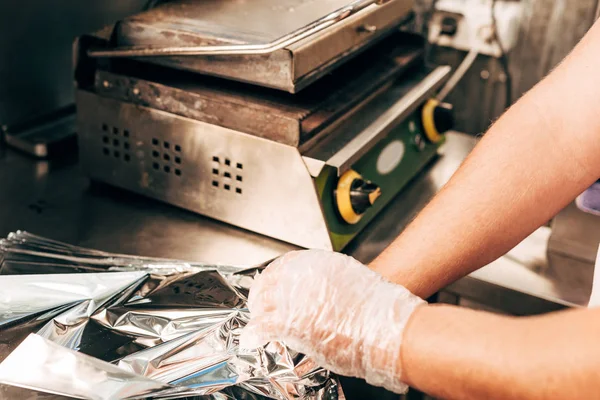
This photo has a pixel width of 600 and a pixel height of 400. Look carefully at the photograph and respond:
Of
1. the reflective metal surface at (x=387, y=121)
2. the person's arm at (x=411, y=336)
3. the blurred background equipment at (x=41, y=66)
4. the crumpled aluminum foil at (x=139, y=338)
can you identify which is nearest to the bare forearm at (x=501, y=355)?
the person's arm at (x=411, y=336)

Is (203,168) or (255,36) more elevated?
(255,36)

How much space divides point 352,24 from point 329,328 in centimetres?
56

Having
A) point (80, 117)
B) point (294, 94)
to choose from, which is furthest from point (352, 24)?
point (80, 117)

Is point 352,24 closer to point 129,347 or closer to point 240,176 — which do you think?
point 240,176

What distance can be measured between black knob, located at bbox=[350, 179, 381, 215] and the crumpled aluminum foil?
0.23 metres

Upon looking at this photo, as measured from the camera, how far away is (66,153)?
133cm

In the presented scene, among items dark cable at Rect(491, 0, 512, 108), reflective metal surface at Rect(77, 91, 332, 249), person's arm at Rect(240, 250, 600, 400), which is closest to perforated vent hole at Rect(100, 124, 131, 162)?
reflective metal surface at Rect(77, 91, 332, 249)

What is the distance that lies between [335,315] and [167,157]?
53 centimetres

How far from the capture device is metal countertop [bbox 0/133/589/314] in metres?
1.00

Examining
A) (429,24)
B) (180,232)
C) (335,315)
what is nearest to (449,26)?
(429,24)

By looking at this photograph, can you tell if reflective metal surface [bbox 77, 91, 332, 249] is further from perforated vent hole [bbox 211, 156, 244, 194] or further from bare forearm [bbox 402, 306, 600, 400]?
bare forearm [bbox 402, 306, 600, 400]

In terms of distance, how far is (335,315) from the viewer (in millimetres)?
660

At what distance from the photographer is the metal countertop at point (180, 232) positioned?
1.00m

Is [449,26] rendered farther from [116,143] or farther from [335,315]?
[335,315]
